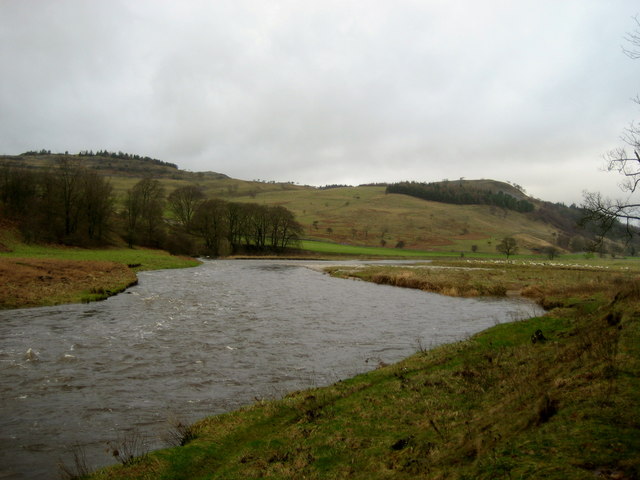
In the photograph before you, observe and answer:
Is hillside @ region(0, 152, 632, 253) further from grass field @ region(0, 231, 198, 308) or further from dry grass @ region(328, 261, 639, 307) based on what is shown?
grass field @ region(0, 231, 198, 308)

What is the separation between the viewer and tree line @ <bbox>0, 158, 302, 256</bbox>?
58.8 meters

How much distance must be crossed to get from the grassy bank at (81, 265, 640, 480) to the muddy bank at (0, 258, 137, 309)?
2181 centimetres

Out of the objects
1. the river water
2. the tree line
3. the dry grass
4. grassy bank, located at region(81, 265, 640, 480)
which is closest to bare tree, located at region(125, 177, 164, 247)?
the tree line

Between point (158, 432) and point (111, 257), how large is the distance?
4794 centimetres

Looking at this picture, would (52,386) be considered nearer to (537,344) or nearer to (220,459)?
(220,459)

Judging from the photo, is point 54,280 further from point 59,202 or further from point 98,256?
point 59,202

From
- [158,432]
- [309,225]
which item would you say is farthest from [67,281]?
[309,225]

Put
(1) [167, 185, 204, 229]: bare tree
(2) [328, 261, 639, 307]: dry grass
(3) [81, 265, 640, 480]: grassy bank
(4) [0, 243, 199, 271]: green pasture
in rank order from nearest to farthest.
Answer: (3) [81, 265, 640, 480]: grassy bank → (2) [328, 261, 639, 307]: dry grass → (4) [0, 243, 199, 271]: green pasture → (1) [167, 185, 204, 229]: bare tree

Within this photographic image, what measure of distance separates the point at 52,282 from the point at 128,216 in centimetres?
5212

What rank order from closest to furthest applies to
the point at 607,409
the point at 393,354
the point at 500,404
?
the point at 607,409, the point at 500,404, the point at 393,354

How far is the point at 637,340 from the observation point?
10.1m

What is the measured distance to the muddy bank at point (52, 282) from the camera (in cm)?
2588

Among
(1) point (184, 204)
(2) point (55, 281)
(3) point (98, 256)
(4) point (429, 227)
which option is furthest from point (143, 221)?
(4) point (429, 227)

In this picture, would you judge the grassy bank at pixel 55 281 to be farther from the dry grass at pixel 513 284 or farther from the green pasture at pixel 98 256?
the dry grass at pixel 513 284
